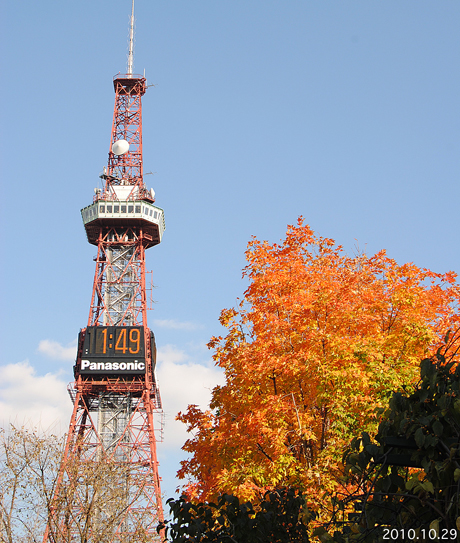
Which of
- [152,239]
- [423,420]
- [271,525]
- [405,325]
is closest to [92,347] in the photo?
[152,239]

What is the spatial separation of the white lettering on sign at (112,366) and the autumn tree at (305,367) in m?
35.6

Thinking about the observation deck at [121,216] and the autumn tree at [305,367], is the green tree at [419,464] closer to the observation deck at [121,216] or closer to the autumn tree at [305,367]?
the autumn tree at [305,367]

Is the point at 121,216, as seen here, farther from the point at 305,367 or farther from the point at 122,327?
the point at 305,367

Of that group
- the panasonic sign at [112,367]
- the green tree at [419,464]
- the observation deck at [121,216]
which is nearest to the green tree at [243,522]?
the green tree at [419,464]

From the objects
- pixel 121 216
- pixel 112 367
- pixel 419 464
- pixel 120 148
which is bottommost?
pixel 419 464

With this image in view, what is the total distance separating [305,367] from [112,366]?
42.3m

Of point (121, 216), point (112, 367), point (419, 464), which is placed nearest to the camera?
point (419, 464)

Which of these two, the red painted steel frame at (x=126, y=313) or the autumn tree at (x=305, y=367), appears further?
the red painted steel frame at (x=126, y=313)

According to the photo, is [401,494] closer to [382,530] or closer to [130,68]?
[382,530]

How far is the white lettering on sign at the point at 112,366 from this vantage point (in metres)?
54.3

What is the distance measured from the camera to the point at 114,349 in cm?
5578

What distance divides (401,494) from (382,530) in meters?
0.61
